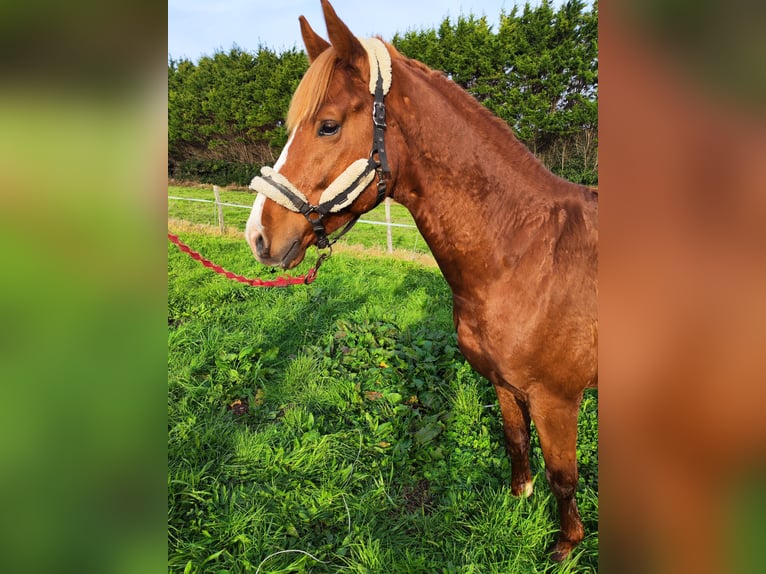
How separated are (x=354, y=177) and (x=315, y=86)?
1.37 ft

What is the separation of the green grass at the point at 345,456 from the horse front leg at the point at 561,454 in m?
0.09

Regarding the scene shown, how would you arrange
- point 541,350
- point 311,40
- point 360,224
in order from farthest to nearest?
1. point 360,224
2. point 311,40
3. point 541,350

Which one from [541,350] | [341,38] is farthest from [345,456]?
[341,38]

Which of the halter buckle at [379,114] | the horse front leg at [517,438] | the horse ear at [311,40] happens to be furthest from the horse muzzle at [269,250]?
the horse front leg at [517,438]

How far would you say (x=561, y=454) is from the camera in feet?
6.93

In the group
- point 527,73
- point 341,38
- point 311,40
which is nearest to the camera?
point 341,38

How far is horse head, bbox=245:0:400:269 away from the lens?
5.93 feet

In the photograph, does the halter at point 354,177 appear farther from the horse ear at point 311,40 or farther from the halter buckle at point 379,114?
the horse ear at point 311,40

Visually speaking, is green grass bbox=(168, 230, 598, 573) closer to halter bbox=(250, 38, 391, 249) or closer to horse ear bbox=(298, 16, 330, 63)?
halter bbox=(250, 38, 391, 249)

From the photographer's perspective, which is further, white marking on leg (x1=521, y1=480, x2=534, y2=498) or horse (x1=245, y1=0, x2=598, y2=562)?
white marking on leg (x1=521, y1=480, x2=534, y2=498)

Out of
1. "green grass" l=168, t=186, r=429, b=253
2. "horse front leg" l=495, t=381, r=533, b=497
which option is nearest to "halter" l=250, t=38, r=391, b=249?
"horse front leg" l=495, t=381, r=533, b=497

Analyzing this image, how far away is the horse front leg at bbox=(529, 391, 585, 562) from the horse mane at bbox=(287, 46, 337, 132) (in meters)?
1.70

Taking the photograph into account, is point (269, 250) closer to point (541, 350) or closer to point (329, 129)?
point (329, 129)

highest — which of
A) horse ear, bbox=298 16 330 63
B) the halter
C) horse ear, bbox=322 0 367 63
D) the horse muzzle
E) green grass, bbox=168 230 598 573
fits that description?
horse ear, bbox=298 16 330 63
